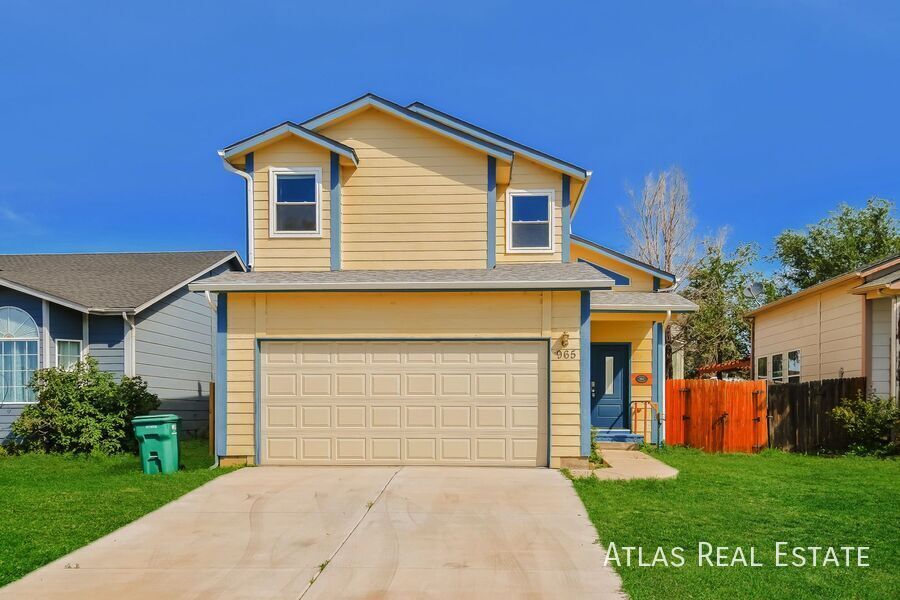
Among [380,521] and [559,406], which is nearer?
[380,521]

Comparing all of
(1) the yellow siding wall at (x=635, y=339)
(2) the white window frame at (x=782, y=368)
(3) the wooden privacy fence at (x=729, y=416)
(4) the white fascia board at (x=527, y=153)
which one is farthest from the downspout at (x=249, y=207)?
(2) the white window frame at (x=782, y=368)

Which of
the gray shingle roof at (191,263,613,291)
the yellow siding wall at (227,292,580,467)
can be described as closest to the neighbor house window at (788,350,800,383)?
the gray shingle roof at (191,263,613,291)

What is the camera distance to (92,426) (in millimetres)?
14109

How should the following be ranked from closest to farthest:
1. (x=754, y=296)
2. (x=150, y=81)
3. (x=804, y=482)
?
(x=804, y=482) → (x=150, y=81) → (x=754, y=296)

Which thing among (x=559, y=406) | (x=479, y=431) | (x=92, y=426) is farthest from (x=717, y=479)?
(x=92, y=426)

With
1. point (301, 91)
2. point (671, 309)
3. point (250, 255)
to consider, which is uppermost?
point (301, 91)

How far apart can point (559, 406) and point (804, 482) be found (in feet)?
12.7

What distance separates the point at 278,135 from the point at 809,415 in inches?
477

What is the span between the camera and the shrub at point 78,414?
14.1m

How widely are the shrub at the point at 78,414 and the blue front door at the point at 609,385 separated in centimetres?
971

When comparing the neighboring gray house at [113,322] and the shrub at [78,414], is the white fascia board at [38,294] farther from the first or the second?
the shrub at [78,414]

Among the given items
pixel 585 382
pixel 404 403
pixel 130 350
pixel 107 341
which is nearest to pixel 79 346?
pixel 107 341

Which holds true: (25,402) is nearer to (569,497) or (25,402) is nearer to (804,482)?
(569,497)

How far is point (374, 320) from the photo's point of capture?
1212 cm
